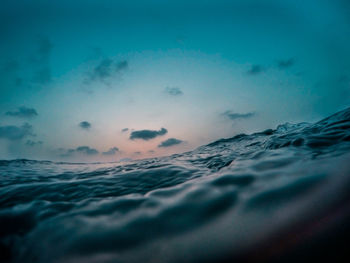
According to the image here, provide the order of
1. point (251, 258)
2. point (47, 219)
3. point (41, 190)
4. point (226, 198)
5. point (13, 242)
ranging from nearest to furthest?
point (251, 258) < point (13, 242) < point (226, 198) < point (47, 219) < point (41, 190)

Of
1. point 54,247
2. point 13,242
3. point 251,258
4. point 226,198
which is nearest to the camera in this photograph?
point 251,258

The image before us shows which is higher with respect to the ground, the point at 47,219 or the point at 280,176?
the point at 280,176

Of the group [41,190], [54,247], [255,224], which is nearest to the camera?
[255,224]

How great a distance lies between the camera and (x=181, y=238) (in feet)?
3.83

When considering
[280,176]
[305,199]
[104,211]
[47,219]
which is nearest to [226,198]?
[305,199]

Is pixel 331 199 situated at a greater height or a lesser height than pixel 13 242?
greater

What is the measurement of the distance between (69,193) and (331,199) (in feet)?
12.0

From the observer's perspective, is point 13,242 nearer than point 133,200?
Yes

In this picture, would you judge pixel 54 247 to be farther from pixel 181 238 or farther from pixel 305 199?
pixel 305 199

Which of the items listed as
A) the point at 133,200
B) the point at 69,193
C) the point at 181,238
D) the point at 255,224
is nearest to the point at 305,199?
the point at 255,224

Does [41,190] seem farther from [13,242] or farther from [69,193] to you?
[13,242]

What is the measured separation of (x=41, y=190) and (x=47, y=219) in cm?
195

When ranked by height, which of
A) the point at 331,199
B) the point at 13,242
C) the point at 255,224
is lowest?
the point at 13,242

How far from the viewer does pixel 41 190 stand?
3340mm
